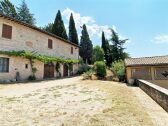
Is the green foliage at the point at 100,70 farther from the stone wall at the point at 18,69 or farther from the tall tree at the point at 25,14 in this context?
the tall tree at the point at 25,14

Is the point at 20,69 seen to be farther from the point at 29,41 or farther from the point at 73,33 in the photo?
the point at 73,33

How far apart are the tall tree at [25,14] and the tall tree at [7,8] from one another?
9.45 ft

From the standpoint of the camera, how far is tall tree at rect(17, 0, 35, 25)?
44781 mm

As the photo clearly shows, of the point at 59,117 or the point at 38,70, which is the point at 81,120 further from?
the point at 38,70

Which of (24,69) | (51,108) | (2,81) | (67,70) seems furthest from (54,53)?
(51,108)

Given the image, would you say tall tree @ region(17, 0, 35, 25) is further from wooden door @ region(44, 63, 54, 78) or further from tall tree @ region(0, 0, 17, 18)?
wooden door @ region(44, 63, 54, 78)

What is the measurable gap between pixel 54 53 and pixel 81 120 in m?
20.0

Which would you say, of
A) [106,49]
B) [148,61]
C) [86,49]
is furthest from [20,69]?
[86,49]

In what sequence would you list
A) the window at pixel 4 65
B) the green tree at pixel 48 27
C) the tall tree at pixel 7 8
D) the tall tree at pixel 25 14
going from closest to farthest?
the window at pixel 4 65, the tall tree at pixel 7 8, the tall tree at pixel 25 14, the green tree at pixel 48 27

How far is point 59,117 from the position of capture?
19.1 feet

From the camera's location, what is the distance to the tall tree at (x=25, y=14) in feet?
147

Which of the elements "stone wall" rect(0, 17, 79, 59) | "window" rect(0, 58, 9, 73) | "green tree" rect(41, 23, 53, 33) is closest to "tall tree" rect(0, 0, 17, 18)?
"green tree" rect(41, 23, 53, 33)

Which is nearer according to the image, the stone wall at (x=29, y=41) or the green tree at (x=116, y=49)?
the stone wall at (x=29, y=41)

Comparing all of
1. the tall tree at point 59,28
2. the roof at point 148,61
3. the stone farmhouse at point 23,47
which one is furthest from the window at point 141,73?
the tall tree at point 59,28
